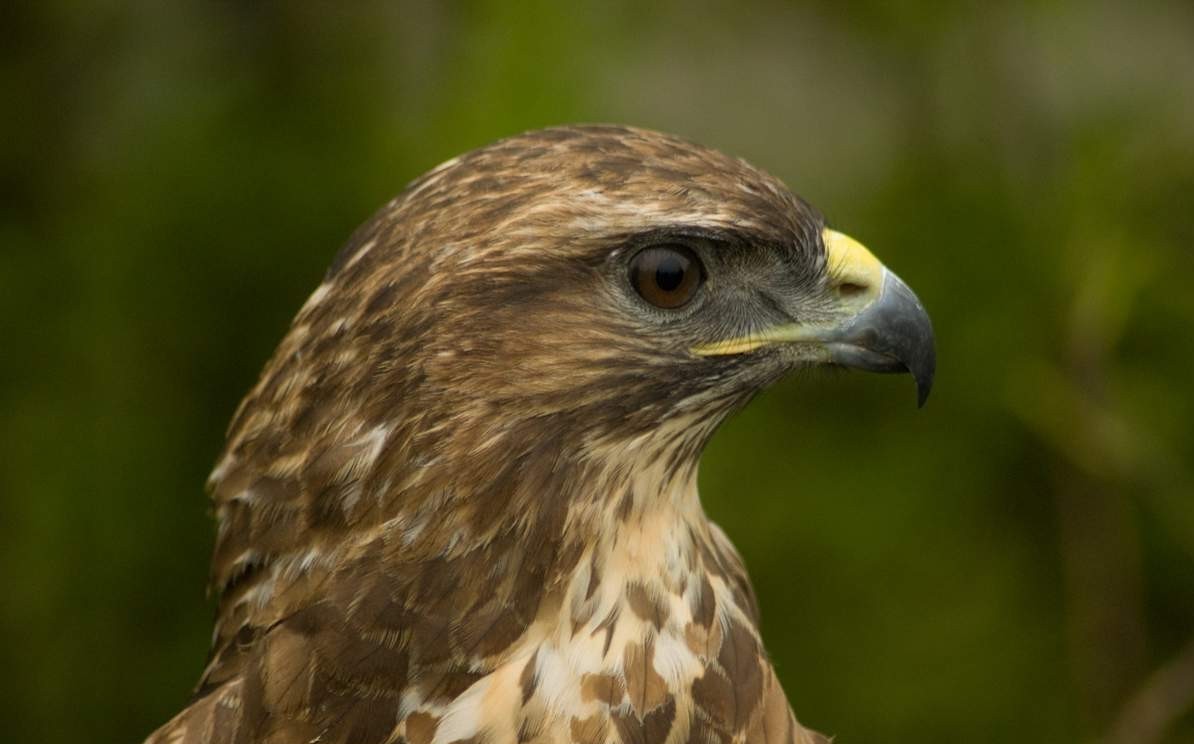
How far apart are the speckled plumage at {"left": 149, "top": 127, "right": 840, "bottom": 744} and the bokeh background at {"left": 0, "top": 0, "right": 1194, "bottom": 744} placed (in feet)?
6.09

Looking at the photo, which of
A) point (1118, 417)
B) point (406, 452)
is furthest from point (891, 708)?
point (406, 452)

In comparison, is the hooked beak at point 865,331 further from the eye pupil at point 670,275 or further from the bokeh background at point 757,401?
the bokeh background at point 757,401

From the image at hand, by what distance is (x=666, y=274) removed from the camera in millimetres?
2283

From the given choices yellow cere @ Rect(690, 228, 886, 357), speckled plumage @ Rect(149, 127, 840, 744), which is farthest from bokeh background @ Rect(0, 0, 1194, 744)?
speckled plumage @ Rect(149, 127, 840, 744)

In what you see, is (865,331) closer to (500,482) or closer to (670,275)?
(670,275)

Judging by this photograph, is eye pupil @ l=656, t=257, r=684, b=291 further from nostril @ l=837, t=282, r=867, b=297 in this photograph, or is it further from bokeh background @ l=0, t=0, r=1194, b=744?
bokeh background @ l=0, t=0, r=1194, b=744

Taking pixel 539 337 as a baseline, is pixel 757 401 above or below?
below

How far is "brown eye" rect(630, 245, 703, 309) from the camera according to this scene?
2.26 metres

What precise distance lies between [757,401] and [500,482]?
7.27ft

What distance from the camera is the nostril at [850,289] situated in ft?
7.95

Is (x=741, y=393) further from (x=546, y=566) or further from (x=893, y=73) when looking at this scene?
(x=893, y=73)

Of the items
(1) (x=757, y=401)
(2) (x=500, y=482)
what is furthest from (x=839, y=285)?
(1) (x=757, y=401)

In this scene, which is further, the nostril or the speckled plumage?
the nostril

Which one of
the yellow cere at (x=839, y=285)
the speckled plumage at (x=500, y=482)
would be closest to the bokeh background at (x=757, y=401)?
the yellow cere at (x=839, y=285)
